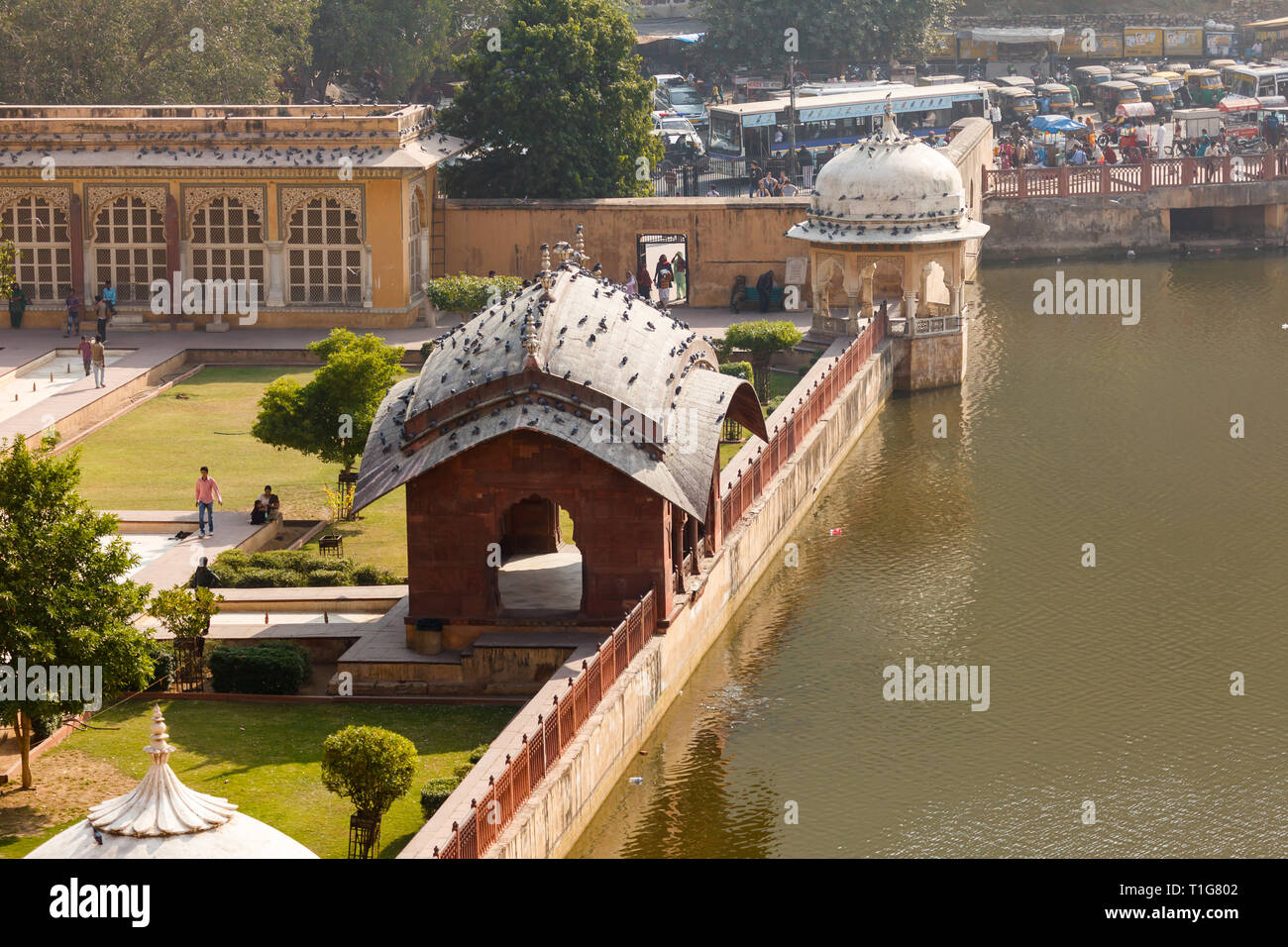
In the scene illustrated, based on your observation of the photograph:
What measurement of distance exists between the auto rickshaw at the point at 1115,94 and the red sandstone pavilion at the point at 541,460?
6147cm

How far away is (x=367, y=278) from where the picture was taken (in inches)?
1962

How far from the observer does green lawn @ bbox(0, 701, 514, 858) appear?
22094 mm

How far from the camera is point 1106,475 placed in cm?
3766

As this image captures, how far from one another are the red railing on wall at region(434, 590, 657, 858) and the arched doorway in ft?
5.57

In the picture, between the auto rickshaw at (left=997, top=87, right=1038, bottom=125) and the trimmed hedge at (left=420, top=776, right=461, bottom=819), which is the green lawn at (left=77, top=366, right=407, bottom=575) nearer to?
the trimmed hedge at (left=420, top=776, right=461, bottom=819)

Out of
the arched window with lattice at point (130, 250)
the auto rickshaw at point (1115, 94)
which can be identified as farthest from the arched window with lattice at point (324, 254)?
the auto rickshaw at point (1115, 94)

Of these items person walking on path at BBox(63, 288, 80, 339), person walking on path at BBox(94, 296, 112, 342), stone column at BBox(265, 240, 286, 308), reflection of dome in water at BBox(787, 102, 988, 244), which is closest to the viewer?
→ reflection of dome in water at BBox(787, 102, 988, 244)

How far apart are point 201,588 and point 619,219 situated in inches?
1078

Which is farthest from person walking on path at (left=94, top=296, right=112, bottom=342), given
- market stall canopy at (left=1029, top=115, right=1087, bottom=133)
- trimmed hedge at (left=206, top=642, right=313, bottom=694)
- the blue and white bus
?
market stall canopy at (left=1029, top=115, right=1087, bottom=133)

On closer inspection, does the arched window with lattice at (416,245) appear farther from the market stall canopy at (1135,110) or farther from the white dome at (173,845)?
the market stall canopy at (1135,110)

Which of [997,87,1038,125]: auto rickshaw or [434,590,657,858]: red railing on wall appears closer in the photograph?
[434,590,657,858]: red railing on wall

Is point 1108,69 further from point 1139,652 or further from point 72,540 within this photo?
point 72,540

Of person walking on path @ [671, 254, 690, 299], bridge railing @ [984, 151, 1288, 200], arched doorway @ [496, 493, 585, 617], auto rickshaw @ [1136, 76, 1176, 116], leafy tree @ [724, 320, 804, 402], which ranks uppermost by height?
auto rickshaw @ [1136, 76, 1176, 116]
